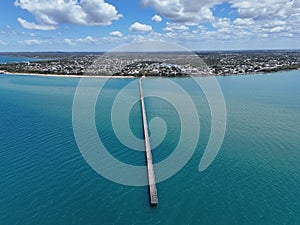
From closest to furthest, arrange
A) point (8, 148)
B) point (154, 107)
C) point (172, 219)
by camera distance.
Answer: point (172, 219)
point (8, 148)
point (154, 107)

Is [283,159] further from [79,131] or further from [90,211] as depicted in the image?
[79,131]

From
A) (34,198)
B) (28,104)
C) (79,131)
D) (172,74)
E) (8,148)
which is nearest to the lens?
(34,198)

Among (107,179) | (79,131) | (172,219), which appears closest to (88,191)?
(107,179)

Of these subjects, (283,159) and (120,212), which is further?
(283,159)

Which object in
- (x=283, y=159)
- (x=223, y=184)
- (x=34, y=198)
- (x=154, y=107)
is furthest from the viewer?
(x=154, y=107)

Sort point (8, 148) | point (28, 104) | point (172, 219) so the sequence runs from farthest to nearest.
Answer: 1. point (28, 104)
2. point (8, 148)
3. point (172, 219)

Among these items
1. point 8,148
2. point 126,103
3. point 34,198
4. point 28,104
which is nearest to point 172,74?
point 126,103

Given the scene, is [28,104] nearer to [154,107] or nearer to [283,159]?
[154,107]

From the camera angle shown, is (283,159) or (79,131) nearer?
(283,159)
